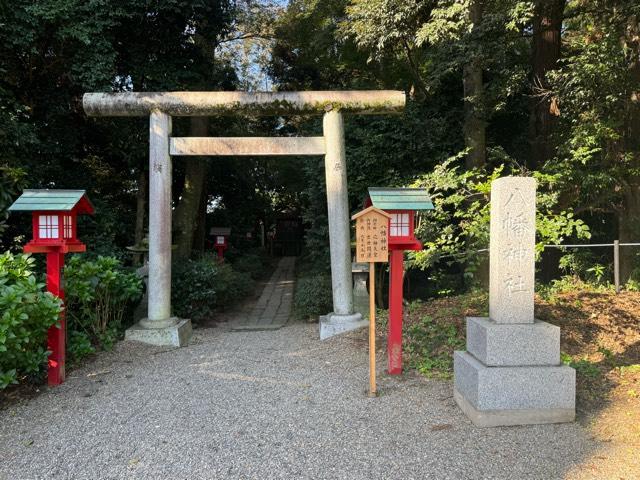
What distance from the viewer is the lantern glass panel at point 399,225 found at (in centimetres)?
441

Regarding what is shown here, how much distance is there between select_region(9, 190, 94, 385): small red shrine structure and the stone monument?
3.81m

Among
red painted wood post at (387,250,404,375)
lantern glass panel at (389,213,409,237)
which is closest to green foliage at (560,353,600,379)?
red painted wood post at (387,250,404,375)

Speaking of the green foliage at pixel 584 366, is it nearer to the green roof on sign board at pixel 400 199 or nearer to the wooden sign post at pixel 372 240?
the wooden sign post at pixel 372 240

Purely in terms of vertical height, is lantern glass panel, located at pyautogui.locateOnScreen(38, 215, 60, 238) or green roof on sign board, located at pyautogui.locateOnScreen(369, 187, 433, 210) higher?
green roof on sign board, located at pyautogui.locateOnScreen(369, 187, 433, 210)

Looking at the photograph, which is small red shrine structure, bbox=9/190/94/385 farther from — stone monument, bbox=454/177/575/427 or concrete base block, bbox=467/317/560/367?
concrete base block, bbox=467/317/560/367

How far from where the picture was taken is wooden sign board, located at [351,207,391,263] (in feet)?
12.8

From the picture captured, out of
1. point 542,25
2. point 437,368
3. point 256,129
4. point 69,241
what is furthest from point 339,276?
point 256,129

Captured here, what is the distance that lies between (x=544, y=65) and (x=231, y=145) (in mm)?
5600

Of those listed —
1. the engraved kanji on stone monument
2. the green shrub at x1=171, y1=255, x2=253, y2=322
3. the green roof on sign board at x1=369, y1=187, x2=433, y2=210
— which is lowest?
the green shrub at x1=171, y1=255, x2=253, y2=322

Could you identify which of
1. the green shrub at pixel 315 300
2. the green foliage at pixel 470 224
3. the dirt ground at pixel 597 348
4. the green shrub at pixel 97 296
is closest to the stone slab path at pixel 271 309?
the green shrub at pixel 315 300

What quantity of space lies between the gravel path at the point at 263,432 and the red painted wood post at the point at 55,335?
0.19 m

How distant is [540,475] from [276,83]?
13.9 m

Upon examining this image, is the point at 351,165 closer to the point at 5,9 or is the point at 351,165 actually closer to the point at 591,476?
the point at 5,9

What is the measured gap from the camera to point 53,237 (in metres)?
4.48
